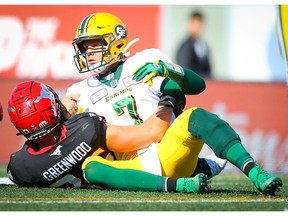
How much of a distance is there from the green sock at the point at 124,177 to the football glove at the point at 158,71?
65 centimetres

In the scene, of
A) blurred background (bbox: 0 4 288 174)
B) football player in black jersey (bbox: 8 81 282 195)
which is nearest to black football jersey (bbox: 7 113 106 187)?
football player in black jersey (bbox: 8 81 282 195)

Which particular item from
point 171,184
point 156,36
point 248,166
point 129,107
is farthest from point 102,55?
point 156,36

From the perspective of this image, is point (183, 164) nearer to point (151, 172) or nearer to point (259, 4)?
point (151, 172)

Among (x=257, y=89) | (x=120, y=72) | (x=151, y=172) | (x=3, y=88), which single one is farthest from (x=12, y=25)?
(x=151, y=172)

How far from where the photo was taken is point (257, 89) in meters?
9.96

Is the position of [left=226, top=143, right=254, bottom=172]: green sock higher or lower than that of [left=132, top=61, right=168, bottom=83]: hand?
lower

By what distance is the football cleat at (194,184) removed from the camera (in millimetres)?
5266

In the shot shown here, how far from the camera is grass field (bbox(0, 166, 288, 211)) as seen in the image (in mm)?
4824

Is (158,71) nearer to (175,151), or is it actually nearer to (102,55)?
(175,151)

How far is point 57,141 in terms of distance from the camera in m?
5.68

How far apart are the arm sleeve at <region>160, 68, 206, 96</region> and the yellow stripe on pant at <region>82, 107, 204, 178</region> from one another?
11.0 inches

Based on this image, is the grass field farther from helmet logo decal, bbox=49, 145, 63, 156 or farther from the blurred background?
the blurred background

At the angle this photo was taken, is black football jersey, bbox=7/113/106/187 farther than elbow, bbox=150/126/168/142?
No
